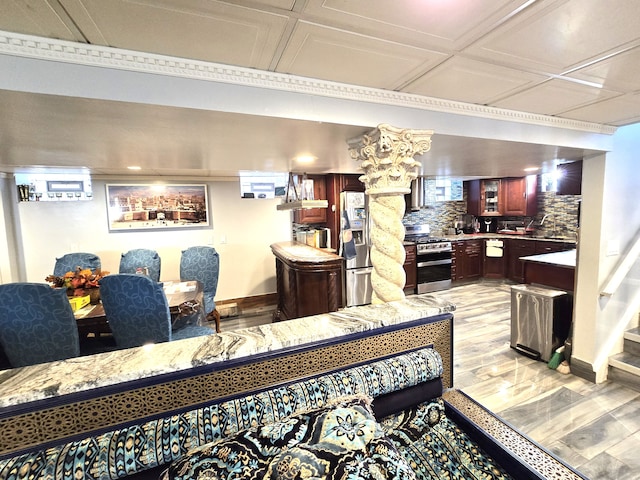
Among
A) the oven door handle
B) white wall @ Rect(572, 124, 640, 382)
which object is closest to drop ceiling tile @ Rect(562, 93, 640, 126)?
white wall @ Rect(572, 124, 640, 382)

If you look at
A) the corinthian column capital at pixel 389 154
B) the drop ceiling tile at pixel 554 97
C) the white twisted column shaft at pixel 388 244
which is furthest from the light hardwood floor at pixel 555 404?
the drop ceiling tile at pixel 554 97

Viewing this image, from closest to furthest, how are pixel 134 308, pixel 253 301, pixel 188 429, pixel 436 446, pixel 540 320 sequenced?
pixel 188 429
pixel 436 446
pixel 134 308
pixel 540 320
pixel 253 301

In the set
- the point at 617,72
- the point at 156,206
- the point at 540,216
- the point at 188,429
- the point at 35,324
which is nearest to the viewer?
the point at 188,429

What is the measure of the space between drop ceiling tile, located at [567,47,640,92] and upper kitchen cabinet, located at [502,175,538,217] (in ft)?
14.9

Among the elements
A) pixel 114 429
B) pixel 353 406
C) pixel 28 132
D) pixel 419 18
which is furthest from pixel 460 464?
pixel 28 132

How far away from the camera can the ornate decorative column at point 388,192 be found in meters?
1.76

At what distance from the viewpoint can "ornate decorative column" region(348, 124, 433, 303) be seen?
176 cm

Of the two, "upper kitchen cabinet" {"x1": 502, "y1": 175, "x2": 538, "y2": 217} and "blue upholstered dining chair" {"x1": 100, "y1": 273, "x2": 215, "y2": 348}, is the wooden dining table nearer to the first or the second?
"blue upholstered dining chair" {"x1": 100, "y1": 273, "x2": 215, "y2": 348}

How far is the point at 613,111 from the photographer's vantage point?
2057 millimetres

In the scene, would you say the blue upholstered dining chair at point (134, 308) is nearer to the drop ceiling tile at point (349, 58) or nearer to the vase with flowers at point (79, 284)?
the vase with flowers at point (79, 284)

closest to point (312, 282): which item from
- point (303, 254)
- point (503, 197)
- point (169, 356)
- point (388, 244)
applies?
point (303, 254)

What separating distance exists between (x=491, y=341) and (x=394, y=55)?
3429 millimetres

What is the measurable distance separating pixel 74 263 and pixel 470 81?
4433mm

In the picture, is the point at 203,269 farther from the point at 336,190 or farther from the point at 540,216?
the point at 540,216
